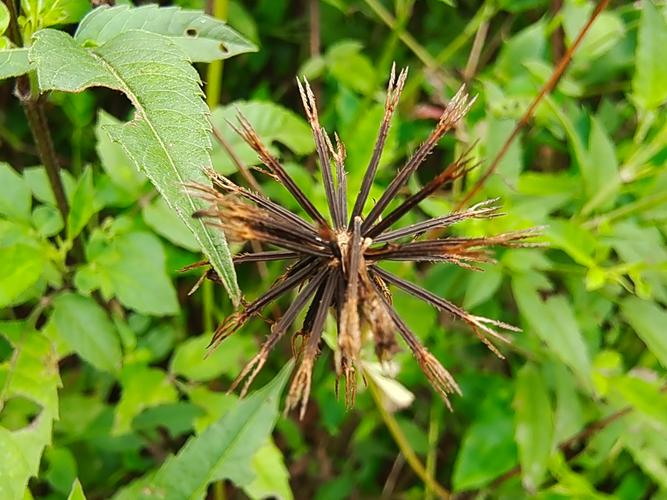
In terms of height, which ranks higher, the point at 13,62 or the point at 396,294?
the point at 13,62

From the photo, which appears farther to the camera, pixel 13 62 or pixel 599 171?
pixel 599 171

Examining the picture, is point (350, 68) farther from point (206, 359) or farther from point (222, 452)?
point (222, 452)

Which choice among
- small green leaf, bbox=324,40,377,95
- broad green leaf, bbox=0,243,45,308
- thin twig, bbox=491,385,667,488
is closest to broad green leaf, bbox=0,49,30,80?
broad green leaf, bbox=0,243,45,308

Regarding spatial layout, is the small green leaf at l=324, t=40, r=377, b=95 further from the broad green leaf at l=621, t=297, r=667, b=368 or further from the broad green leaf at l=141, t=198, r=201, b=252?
the broad green leaf at l=621, t=297, r=667, b=368

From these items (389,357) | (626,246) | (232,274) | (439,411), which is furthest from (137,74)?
(439,411)

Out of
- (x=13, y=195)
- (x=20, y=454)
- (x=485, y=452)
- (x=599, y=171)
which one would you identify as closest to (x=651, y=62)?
(x=599, y=171)

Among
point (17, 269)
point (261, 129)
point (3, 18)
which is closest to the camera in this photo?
point (3, 18)

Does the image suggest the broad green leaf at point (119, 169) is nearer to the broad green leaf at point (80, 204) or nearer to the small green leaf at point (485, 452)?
the broad green leaf at point (80, 204)

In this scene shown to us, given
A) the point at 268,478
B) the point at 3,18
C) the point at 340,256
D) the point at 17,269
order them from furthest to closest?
the point at 268,478
the point at 17,269
the point at 3,18
the point at 340,256
